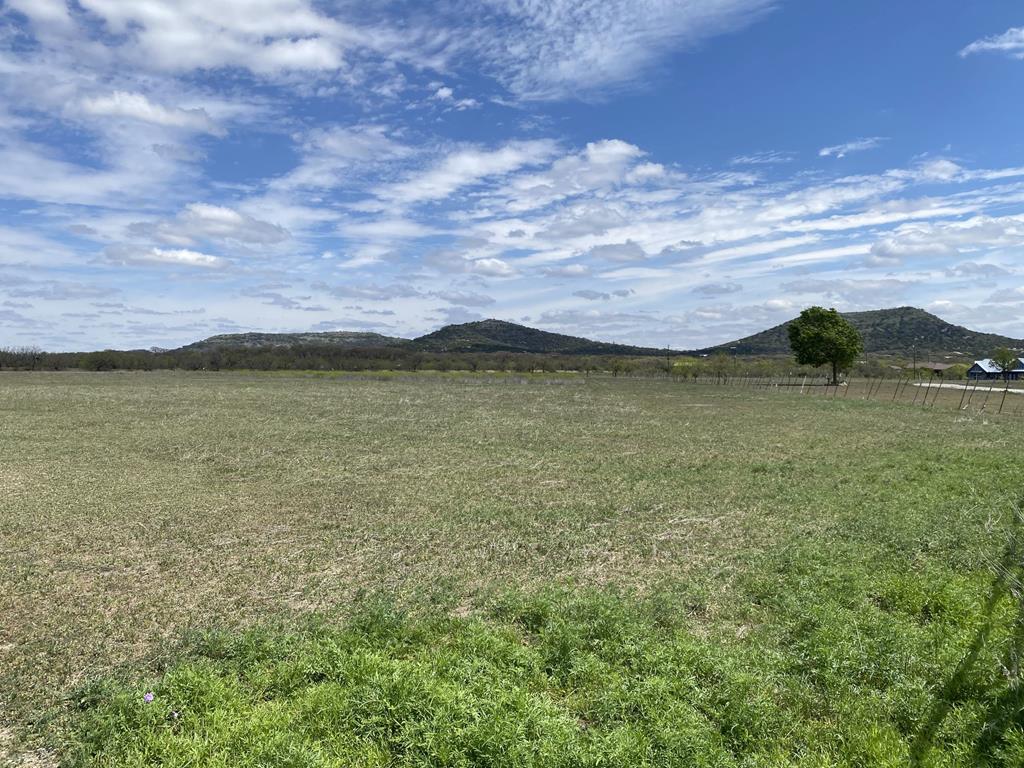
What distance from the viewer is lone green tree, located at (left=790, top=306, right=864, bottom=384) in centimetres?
6047

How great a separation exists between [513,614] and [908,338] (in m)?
193

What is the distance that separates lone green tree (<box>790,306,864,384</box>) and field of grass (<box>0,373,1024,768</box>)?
4826cm

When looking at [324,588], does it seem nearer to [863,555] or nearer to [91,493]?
[863,555]

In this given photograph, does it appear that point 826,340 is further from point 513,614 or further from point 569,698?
point 569,698

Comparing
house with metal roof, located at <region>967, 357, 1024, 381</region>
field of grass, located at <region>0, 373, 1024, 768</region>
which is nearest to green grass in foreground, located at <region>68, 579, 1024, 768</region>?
field of grass, located at <region>0, 373, 1024, 768</region>

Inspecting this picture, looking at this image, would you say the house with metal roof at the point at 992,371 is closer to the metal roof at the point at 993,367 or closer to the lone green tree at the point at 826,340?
the metal roof at the point at 993,367

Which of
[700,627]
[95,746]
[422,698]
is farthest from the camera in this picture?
[700,627]

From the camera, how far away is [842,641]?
231 inches

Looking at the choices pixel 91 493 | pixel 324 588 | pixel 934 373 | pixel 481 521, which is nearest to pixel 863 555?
pixel 481 521

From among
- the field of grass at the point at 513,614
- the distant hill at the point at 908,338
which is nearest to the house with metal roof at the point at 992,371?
the distant hill at the point at 908,338

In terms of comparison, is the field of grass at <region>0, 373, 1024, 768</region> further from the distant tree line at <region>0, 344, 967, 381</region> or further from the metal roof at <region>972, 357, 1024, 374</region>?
the metal roof at <region>972, 357, 1024, 374</region>

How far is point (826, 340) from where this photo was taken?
6053 centimetres

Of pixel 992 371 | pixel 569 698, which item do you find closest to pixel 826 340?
pixel 992 371

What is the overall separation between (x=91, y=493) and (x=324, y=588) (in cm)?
869
